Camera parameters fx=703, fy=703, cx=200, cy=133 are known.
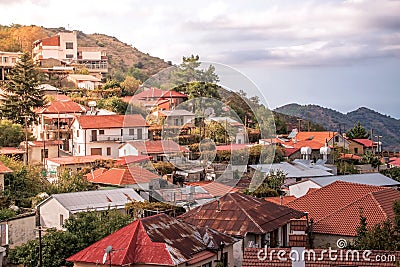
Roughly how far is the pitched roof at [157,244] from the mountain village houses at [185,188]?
3cm

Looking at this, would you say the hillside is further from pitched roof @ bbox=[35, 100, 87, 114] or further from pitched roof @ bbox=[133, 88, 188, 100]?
pitched roof @ bbox=[133, 88, 188, 100]

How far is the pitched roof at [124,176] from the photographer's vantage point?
1090 inches

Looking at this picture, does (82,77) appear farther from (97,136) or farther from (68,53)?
(97,136)

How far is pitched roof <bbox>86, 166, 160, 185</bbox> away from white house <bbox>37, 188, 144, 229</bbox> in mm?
3041

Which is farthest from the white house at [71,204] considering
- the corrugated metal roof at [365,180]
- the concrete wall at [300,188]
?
the corrugated metal roof at [365,180]

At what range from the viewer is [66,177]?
29109 mm

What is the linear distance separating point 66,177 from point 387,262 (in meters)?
20.2

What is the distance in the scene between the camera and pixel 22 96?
4391cm

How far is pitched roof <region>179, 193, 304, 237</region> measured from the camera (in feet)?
54.7

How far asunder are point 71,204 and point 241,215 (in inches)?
295

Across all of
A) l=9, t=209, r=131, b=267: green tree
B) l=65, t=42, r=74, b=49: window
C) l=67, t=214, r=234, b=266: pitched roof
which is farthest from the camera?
l=65, t=42, r=74, b=49: window

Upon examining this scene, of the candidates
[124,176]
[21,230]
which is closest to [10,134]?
[124,176]

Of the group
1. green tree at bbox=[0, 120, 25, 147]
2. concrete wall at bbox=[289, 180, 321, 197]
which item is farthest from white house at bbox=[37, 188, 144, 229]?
green tree at bbox=[0, 120, 25, 147]

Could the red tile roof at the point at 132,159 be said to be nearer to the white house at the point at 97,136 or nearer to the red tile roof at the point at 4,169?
the white house at the point at 97,136
